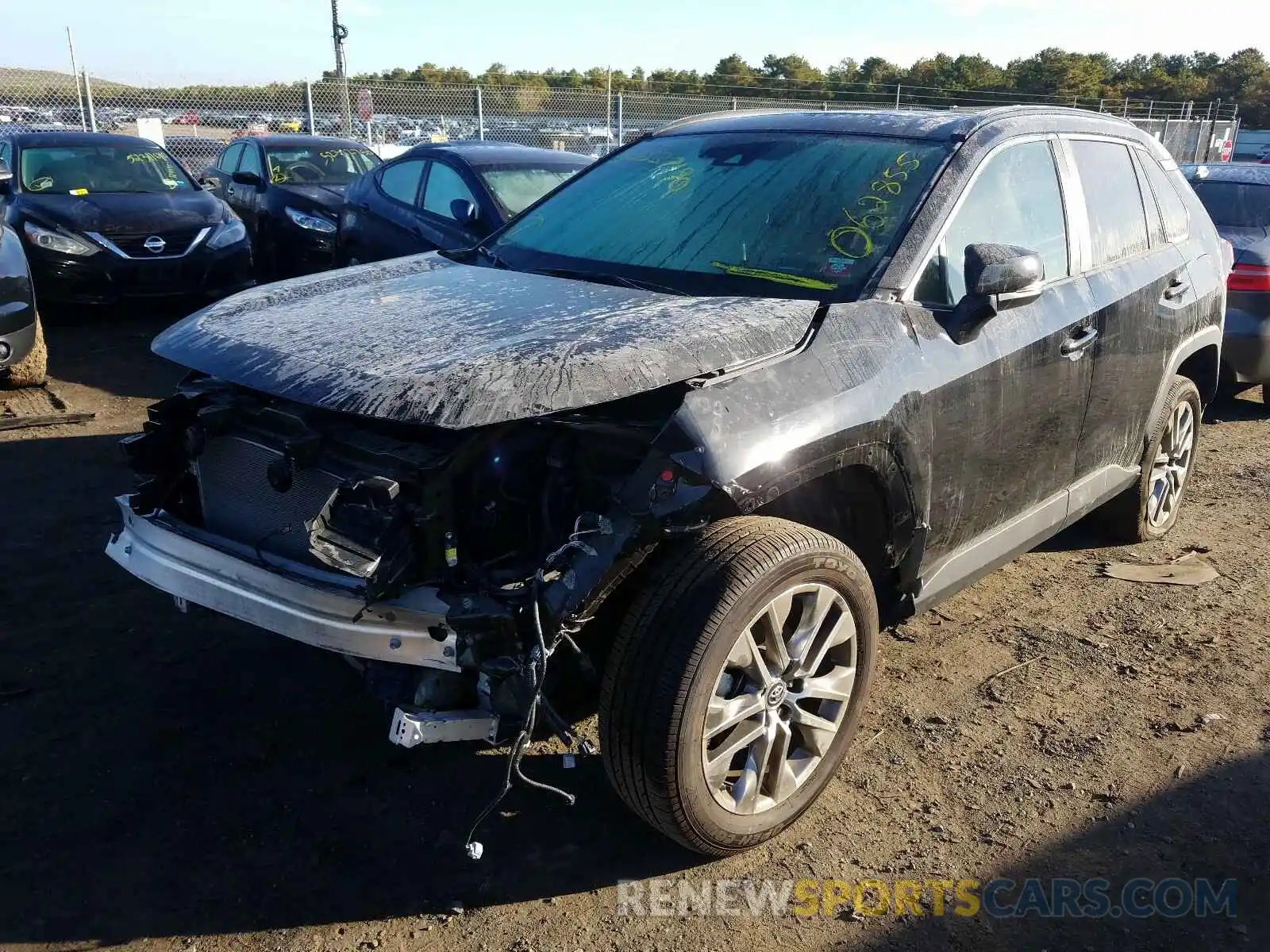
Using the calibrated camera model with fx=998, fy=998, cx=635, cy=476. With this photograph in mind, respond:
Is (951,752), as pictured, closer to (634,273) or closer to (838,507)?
(838,507)

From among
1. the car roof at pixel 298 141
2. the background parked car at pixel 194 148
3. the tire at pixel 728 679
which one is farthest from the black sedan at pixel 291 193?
the tire at pixel 728 679

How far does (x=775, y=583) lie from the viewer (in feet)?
8.25

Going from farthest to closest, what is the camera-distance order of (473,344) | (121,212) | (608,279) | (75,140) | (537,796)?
(75,140), (121,212), (608,279), (537,796), (473,344)

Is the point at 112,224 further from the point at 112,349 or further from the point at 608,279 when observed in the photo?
the point at 608,279

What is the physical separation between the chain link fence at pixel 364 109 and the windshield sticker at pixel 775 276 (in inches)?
526

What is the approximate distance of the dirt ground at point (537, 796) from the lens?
98.0 inches

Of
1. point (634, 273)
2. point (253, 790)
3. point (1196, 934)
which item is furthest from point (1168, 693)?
point (253, 790)

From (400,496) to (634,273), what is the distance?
1.33 meters

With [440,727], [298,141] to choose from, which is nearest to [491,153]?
[298,141]

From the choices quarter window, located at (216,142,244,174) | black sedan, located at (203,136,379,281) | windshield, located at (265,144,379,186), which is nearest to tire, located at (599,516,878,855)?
black sedan, located at (203,136,379,281)

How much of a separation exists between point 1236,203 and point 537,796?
24.9 feet

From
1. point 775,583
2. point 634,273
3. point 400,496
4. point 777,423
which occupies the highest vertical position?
point 634,273

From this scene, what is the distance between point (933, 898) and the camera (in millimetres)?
2592

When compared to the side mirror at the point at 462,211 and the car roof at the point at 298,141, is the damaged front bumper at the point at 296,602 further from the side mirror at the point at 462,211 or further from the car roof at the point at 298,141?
the car roof at the point at 298,141
